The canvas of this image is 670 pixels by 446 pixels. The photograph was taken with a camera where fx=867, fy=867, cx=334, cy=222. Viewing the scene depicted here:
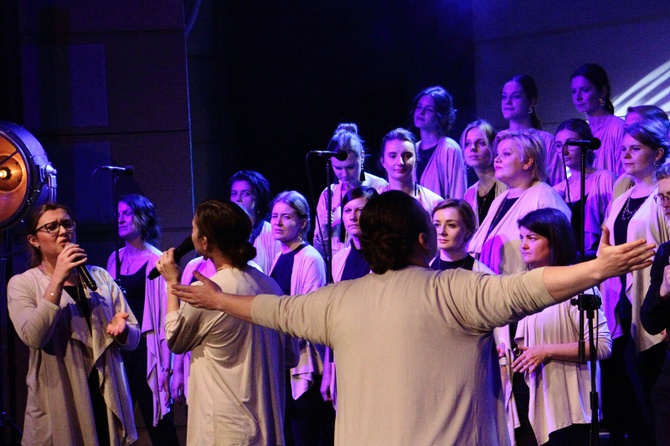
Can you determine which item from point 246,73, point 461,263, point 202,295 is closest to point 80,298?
point 202,295

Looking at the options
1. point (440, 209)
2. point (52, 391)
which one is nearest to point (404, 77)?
point (440, 209)

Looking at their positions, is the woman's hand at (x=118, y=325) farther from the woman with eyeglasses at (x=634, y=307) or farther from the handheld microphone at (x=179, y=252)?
the woman with eyeglasses at (x=634, y=307)

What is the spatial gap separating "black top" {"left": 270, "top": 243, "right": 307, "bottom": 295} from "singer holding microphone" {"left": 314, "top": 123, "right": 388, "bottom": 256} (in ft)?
0.76

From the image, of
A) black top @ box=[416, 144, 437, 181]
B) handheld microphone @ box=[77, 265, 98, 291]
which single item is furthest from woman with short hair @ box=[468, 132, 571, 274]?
handheld microphone @ box=[77, 265, 98, 291]

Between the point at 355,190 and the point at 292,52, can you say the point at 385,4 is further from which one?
the point at 355,190

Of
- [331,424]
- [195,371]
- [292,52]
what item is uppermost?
[292,52]

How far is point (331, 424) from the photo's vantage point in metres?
5.14

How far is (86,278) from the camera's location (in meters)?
3.92

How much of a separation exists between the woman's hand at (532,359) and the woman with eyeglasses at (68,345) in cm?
176

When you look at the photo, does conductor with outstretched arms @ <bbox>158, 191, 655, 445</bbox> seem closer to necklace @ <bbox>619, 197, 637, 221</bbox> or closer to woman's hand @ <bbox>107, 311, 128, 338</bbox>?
woman's hand @ <bbox>107, 311, 128, 338</bbox>

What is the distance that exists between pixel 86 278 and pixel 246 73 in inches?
134

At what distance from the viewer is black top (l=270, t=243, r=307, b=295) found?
509 cm

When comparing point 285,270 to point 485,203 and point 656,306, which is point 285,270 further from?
point 656,306

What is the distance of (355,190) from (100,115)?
2.08 m
